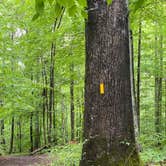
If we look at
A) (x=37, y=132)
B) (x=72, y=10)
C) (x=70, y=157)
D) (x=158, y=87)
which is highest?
(x=72, y=10)

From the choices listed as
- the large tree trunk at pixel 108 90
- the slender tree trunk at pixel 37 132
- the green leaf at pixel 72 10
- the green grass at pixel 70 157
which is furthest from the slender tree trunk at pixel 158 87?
the green leaf at pixel 72 10

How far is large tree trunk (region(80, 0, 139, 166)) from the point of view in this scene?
3.89 metres

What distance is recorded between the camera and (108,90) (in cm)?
393

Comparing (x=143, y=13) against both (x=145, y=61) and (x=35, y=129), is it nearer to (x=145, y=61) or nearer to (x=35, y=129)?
(x=145, y=61)

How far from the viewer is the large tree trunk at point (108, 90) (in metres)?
3.89

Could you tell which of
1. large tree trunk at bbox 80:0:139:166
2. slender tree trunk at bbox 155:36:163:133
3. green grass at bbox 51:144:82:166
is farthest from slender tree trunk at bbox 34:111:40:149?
large tree trunk at bbox 80:0:139:166

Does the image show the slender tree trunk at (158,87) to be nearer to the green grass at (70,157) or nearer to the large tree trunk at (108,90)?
the green grass at (70,157)

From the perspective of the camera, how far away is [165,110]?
55.1 ft

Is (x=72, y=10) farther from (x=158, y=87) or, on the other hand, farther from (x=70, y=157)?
(x=158, y=87)

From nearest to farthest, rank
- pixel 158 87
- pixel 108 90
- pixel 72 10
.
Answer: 1. pixel 72 10
2. pixel 108 90
3. pixel 158 87

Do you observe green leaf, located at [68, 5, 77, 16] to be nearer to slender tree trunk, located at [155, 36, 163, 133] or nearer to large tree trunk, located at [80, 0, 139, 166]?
large tree trunk, located at [80, 0, 139, 166]

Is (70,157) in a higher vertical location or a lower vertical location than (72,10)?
lower

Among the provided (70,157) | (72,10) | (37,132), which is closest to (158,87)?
(37,132)

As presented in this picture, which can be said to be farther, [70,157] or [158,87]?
[158,87]
